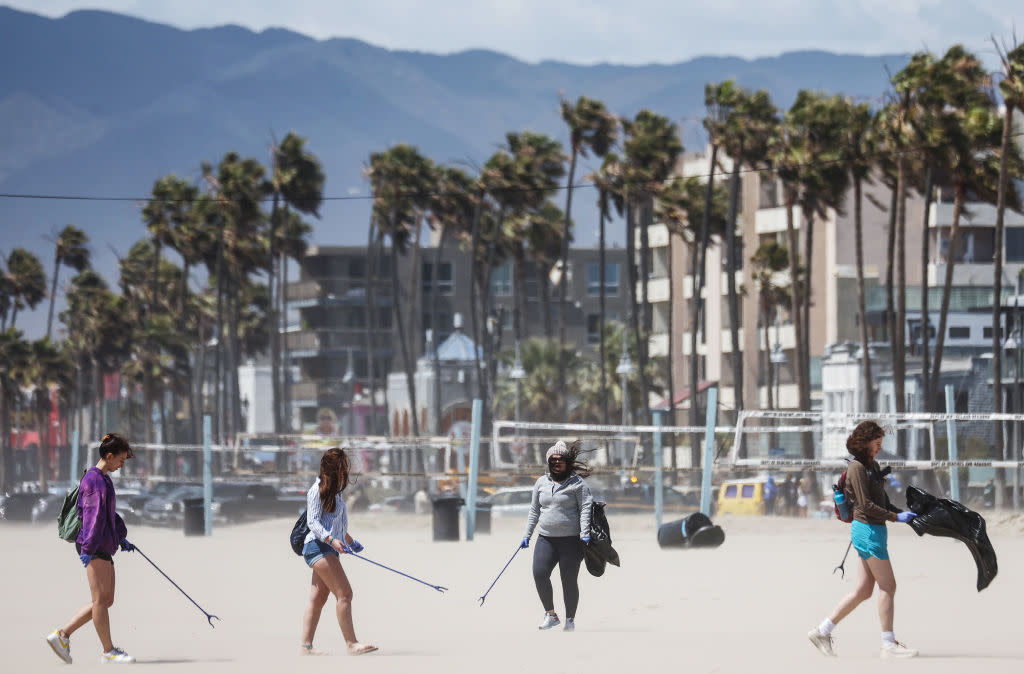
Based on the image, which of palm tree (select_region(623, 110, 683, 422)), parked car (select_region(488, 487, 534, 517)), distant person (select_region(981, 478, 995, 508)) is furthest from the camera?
palm tree (select_region(623, 110, 683, 422))

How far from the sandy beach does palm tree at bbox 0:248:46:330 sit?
291ft

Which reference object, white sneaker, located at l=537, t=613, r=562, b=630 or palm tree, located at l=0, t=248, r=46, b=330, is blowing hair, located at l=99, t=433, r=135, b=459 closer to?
white sneaker, located at l=537, t=613, r=562, b=630

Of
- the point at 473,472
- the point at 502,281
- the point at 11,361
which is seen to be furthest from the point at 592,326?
the point at 473,472

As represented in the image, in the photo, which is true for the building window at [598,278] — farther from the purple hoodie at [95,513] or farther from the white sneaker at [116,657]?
the purple hoodie at [95,513]

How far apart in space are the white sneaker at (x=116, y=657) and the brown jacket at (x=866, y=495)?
16.0ft

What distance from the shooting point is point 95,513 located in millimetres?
10742

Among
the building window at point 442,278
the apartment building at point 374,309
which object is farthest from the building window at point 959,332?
the building window at point 442,278

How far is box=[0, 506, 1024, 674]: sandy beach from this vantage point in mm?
11242

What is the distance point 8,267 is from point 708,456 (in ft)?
306

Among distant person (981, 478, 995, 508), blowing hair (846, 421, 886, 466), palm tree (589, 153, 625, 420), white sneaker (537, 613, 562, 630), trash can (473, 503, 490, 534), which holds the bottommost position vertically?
distant person (981, 478, 995, 508)

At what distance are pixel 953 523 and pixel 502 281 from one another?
11236 centimetres

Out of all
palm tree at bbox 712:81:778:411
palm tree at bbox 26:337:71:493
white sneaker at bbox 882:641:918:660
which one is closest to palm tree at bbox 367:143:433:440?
palm tree at bbox 712:81:778:411

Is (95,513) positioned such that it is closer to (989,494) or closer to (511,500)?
(511,500)

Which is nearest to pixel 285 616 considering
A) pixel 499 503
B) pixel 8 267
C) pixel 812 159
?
pixel 499 503
